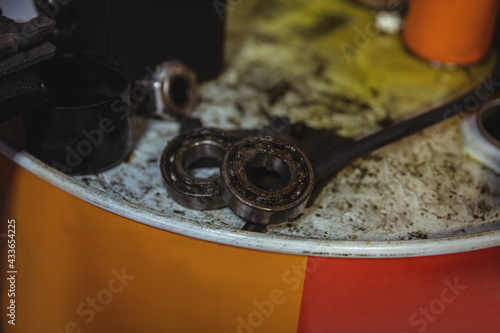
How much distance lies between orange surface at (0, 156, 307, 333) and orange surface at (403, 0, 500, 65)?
2.92 ft

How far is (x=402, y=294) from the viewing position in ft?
3.17

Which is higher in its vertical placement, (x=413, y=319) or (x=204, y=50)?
(x=204, y=50)

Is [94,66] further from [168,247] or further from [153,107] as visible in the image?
[168,247]

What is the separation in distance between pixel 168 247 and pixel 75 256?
0.25 metres

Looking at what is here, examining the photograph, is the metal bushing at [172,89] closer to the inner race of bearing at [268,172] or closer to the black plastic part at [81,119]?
the black plastic part at [81,119]

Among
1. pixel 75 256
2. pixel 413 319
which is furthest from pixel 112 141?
pixel 413 319

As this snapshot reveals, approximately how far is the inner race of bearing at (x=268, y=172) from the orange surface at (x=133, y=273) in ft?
0.52

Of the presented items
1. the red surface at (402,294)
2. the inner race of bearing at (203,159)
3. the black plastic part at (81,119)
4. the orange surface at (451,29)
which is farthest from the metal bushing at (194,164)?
the orange surface at (451,29)

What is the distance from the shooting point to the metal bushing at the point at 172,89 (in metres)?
1.14

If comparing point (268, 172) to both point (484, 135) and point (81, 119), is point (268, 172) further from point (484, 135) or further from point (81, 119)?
point (484, 135)

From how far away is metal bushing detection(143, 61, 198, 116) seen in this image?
3.75 ft

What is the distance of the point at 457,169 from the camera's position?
115 centimetres

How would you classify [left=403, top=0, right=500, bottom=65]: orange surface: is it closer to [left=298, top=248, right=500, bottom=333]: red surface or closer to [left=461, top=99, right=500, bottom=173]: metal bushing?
[left=461, top=99, right=500, bottom=173]: metal bushing

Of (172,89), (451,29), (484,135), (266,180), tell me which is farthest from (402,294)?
(451,29)
